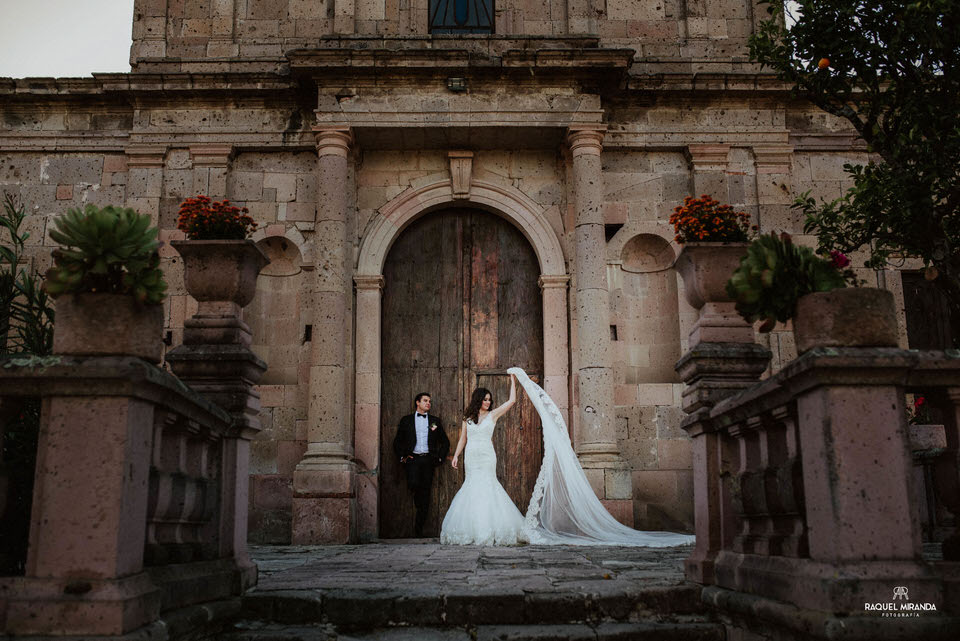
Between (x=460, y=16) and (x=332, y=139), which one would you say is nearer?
(x=332, y=139)

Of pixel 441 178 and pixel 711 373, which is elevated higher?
pixel 441 178

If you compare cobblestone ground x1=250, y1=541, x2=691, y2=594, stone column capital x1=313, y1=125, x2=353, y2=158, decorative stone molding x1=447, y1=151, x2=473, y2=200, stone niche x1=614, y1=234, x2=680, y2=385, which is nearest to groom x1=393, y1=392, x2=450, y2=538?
cobblestone ground x1=250, y1=541, x2=691, y2=594

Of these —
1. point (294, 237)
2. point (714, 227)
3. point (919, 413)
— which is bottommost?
point (919, 413)

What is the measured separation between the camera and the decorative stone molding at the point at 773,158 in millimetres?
11594

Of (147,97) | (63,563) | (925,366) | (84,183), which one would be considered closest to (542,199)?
(147,97)

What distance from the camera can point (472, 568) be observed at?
645cm

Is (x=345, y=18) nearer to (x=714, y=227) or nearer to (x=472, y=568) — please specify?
(x=714, y=227)

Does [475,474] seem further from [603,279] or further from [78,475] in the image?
[78,475]

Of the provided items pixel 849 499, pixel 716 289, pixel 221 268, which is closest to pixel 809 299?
pixel 849 499

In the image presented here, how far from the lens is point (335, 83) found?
11.0 m

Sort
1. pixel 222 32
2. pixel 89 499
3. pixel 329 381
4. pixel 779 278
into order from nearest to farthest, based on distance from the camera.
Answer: pixel 89 499 < pixel 779 278 < pixel 329 381 < pixel 222 32

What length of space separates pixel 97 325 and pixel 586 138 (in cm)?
822

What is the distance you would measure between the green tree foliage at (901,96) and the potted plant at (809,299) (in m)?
3.43

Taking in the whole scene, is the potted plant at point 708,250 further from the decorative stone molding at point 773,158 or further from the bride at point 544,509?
the decorative stone molding at point 773,158
